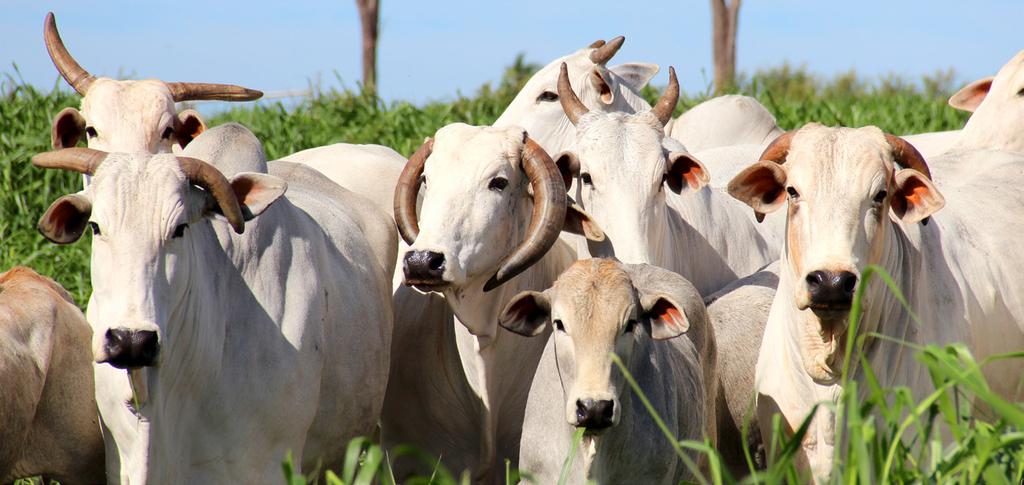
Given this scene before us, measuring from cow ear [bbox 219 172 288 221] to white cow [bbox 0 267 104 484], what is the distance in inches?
48.8

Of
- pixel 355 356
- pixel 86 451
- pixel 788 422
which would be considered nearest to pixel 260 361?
pixel 355 356

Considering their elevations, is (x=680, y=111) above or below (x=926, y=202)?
below

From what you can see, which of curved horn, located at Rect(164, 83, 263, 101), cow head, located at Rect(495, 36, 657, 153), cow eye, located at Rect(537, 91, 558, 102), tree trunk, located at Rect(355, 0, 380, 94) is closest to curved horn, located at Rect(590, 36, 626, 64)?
cow head, located at Rect(495, 36, 657, 153)

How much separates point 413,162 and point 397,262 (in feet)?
3.34

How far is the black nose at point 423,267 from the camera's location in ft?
19.8

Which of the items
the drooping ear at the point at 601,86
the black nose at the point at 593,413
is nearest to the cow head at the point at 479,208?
the black nose at the point at 593,413

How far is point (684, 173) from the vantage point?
7062 mm

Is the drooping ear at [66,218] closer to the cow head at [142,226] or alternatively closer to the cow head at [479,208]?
the cow head at [142,226]

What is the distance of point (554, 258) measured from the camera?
7141 millimetres

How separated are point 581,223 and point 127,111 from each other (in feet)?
→ 6.72

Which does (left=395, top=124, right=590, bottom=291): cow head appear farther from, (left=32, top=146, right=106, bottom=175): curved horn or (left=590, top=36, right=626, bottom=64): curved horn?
(left=590, top=36, right=626, bottom=64): curved horn

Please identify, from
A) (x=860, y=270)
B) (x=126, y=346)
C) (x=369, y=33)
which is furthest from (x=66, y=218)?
(x=369, y=33)

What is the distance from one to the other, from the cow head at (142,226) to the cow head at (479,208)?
787mm

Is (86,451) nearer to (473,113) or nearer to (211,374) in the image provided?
(211,374)
